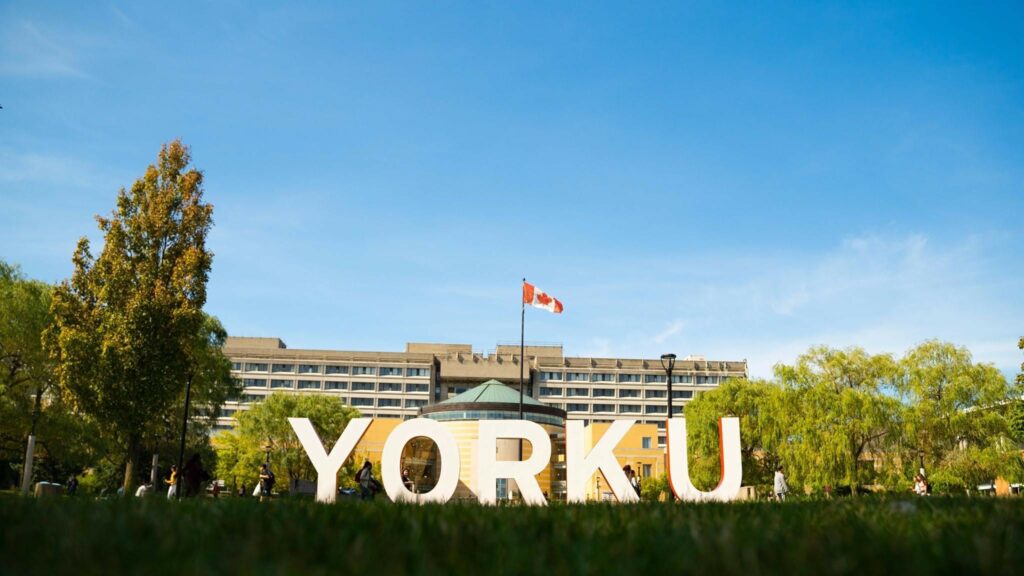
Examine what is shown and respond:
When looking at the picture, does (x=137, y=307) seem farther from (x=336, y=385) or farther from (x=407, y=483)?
(x=336, y=385)

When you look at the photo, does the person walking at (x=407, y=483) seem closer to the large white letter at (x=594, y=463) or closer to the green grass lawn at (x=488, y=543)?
the large white letter at (x=594, y=463)

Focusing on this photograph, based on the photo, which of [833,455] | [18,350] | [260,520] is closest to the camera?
[260,520]

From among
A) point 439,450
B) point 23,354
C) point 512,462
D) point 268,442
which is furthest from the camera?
point 268,442

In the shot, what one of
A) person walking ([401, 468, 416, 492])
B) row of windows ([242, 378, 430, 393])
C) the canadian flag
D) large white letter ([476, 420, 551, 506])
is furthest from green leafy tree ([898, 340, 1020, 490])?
row of windows ([242, 378, 430, 393])

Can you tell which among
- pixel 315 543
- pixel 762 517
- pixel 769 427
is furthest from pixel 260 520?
pixel 769 427

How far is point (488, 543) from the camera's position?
4.32 meters

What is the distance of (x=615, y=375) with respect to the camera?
146m

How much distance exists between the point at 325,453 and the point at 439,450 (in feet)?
10.7

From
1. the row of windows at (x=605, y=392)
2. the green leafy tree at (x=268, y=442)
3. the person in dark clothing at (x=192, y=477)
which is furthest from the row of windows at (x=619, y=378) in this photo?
the person in dark clothing at (x=192, y=477)

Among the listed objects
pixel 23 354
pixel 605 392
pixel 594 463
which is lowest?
pixel 594 463

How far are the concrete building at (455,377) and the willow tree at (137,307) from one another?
10286 cm

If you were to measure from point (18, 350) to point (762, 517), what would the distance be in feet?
146

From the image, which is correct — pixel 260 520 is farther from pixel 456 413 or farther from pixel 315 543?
pixel 456 413

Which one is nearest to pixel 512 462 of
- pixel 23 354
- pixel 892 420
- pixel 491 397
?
pixel 23 354
